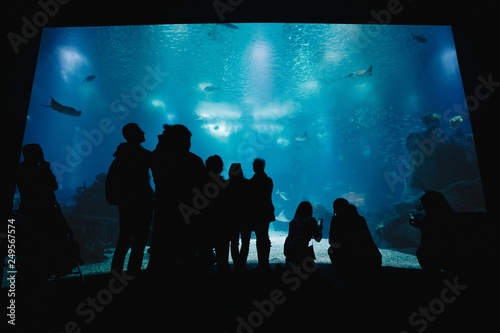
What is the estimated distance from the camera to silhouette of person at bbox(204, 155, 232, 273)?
249cm

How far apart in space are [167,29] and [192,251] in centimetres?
2582

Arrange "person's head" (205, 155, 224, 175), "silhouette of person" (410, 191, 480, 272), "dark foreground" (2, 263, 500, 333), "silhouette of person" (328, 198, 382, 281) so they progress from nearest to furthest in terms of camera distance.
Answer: "dark foreground" (2, 263, 500, 333) < "silhouette of person" (410, 191, 480, 272) < "silhouette of person" (328, 198, 382, 281) < "person's head" (205, 155, 224, 175)

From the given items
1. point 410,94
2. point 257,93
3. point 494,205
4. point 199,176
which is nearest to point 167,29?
point 257,93

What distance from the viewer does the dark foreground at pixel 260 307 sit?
190 centimetres

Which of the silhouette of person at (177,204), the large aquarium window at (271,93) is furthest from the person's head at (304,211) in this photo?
the large aquarium window at (271,93)

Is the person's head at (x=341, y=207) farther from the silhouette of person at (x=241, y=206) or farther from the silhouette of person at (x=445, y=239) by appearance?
the silhouette of person at (x=241, y=206)

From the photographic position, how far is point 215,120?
45.0 meters

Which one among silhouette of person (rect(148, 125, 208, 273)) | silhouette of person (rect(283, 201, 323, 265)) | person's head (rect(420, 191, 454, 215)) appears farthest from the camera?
silhouette of person (rect(283, 201, 323, 265))

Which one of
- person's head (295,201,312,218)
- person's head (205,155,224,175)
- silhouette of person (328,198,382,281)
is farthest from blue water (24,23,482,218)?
person's head (205,155,224,175)

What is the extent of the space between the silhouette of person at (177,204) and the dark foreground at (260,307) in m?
0.26

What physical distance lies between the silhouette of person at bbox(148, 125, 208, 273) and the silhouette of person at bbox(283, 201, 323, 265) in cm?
198

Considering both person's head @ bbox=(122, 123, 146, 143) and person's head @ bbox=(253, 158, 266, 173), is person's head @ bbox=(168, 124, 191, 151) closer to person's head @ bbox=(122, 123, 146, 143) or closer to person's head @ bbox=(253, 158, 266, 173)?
person's head @ bbox=(122, 123, 146, 143)

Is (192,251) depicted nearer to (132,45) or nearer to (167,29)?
(167,29)

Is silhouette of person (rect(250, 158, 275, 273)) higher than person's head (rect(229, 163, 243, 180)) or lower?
lower
